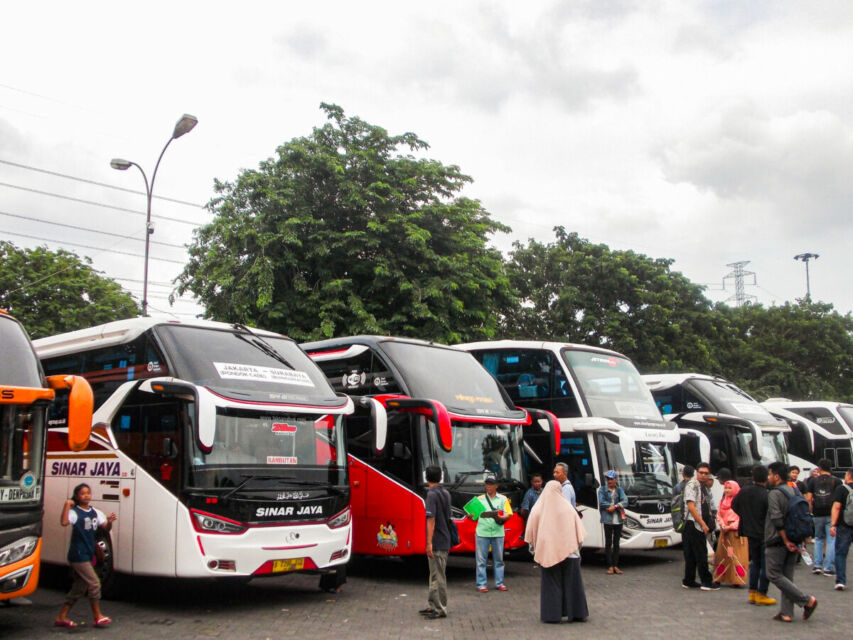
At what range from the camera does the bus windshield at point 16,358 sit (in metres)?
9.02

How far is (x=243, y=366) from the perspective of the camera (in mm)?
11547

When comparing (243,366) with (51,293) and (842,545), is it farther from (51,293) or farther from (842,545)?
(51,293)

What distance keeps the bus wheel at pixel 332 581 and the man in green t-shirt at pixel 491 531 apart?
202 centimetres

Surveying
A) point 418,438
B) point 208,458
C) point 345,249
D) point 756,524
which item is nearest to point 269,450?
point 208,458

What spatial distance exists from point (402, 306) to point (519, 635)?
1591cm

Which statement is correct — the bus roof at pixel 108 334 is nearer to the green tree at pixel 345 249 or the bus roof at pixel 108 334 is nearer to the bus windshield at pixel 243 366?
the bus windshield at pixel 243 366

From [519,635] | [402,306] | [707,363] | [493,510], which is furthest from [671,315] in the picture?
[519,635]

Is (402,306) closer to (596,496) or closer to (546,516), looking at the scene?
(596,496)

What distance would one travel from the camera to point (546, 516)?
33.8ft

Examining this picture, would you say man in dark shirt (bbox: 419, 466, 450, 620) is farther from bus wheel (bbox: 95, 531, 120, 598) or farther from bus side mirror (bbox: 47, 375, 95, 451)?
bus side mirror (bbox: 47, 375, 95, 451)

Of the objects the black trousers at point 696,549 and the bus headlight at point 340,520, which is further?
the black trousers at point 696,549

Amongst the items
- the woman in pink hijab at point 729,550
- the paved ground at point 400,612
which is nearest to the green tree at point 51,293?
the paved ground at point 400,612

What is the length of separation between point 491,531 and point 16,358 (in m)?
6.80

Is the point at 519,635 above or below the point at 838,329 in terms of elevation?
below
